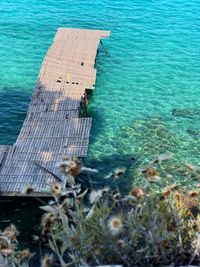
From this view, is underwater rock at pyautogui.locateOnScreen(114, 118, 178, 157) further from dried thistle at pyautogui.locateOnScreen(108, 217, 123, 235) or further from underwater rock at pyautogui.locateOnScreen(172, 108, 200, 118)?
dried thistle at pyautogui.locateOnScreen(108, 217, 123, 235)

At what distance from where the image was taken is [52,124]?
22859 mm

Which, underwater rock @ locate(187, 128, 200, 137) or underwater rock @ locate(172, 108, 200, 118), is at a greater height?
underwater rock @ locate(187, 128, 200, 137)

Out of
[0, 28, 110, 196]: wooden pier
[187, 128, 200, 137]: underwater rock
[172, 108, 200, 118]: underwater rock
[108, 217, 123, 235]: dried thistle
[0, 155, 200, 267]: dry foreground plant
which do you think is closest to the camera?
[108, 217, 123, 235]: dried thistle

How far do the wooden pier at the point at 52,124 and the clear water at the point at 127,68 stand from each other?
5.18ft

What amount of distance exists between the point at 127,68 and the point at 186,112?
6.50 meters

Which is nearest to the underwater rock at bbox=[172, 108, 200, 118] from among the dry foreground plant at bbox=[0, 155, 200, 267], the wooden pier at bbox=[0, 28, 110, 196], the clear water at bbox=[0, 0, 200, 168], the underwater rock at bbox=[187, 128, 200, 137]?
the clear water at bbox=[0, 0, 200, 168]

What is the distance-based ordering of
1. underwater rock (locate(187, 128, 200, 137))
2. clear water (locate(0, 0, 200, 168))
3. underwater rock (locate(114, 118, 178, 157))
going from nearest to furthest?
underwater rock (locate(114, 118, 178, 157)) → clear water (locate(0, 0, 200, 168)) → underwater rock (locate(187, 128, 200, 137))

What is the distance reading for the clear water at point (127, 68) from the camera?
24.3 metres

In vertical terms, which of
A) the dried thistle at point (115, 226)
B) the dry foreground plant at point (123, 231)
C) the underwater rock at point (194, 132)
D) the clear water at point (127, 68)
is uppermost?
the dried thistle at point (115, 226)

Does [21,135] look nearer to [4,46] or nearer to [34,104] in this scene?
[34,104]

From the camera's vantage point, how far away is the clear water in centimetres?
2433

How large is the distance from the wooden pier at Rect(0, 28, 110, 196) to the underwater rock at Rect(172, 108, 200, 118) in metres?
5.18

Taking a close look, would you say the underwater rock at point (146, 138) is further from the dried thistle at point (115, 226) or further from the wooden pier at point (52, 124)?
the dried thistle at point (115, 226)

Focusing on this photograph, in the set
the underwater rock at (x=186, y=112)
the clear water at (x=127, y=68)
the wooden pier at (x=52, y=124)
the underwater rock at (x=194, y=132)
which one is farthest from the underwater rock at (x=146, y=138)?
the wooden pier at (x=52, y=124)
